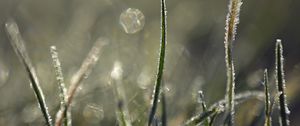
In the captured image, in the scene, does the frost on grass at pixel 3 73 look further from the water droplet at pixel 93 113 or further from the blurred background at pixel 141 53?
the water droplet at pixel 93 113

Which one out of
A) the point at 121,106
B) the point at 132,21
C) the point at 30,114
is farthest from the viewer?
the point at 132,21

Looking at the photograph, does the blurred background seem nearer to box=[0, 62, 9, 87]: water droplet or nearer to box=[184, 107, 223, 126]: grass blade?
box=[0, 62, 9, 87]: water droplet

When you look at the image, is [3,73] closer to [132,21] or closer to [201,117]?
[132,21]

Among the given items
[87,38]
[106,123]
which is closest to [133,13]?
[87,38]

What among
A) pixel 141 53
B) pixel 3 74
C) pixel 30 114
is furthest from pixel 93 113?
pixel 141 53

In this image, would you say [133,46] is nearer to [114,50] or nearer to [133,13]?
[114,50]

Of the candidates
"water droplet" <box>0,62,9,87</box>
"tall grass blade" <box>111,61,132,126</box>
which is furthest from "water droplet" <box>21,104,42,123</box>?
"tall grass blade" <box>111,61,132,126</box>
